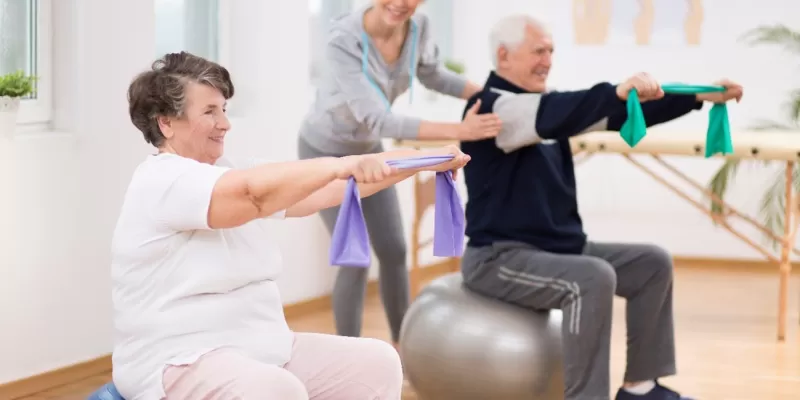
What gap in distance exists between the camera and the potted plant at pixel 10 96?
3.37 m

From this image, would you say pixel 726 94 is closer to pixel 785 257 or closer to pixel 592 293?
pixel 592 293

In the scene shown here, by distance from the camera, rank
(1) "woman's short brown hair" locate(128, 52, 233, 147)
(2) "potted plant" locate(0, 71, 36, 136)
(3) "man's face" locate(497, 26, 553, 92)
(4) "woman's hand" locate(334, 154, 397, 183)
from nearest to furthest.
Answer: (4) "woman's hand" locate(334, 154, 397, 183), (1) "woman's short brown hair" locate(128, 52, 233, 147), (3) "man's face" locate(497, 26, 553, 92), (2) "potted plant" locate(0, 71, 36, 136)

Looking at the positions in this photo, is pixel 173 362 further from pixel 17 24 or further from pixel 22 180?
pixel 17 24

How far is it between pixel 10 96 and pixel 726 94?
1931mm

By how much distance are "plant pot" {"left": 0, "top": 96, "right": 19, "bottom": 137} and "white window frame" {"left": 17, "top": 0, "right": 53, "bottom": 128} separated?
226 millimetres

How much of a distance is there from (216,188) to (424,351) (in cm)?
131

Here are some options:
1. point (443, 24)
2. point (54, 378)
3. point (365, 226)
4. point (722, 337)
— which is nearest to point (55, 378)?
point (54, 378)

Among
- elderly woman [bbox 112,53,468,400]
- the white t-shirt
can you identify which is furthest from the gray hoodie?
the white t-shirt

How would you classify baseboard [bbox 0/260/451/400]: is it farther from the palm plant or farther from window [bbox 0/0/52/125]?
the palm plant

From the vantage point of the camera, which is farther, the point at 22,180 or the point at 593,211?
the point at 593,211

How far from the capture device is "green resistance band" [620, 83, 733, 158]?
2.97 meters

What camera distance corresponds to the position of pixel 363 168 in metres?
1.94

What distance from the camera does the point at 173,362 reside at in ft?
6.76

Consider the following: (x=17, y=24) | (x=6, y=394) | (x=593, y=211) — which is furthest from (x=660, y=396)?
(x=593, y=211)
